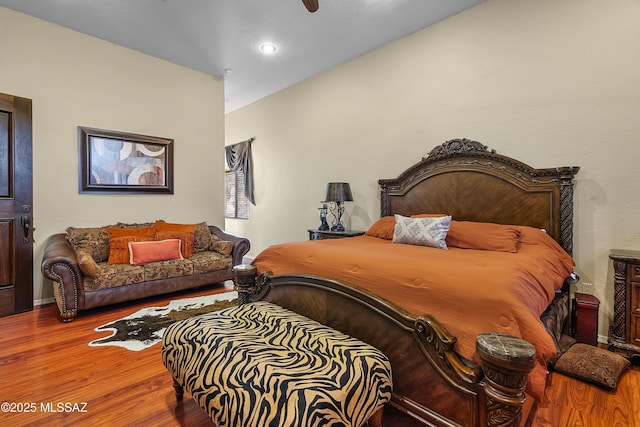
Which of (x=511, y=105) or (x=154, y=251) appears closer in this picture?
(x=511, y=105)

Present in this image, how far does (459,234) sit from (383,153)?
5.36 feet

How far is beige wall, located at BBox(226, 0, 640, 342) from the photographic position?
2.36 metres

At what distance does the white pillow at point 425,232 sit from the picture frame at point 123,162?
11.0ft

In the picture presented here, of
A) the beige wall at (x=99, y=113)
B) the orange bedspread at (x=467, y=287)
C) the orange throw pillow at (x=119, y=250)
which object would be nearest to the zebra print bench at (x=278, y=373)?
the orange bedspread at (x=467, y=287)

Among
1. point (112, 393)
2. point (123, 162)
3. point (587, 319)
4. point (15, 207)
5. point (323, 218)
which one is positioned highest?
point (123, 162)

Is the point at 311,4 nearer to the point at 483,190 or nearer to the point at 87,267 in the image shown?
the point at 483,190

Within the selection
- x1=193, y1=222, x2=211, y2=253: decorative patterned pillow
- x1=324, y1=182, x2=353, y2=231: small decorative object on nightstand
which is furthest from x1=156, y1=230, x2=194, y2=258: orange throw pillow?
x1=324, y1=182, x2=353, y2=231: small decorative object on nightstand

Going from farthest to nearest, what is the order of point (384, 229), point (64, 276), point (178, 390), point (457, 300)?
point (384, 229) < point (64, 276) < point (178, 390) < point (457, 300)

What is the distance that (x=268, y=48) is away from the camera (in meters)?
3.79

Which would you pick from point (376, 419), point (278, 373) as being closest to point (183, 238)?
point (278, 373)

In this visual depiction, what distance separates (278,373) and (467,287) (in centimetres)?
89

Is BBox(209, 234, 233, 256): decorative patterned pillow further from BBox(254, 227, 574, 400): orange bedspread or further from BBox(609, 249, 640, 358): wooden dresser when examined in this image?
BBox(609, 249, 640, 358): wooden dresser

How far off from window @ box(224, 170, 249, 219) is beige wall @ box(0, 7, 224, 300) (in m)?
1.30

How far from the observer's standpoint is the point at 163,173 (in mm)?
4203
